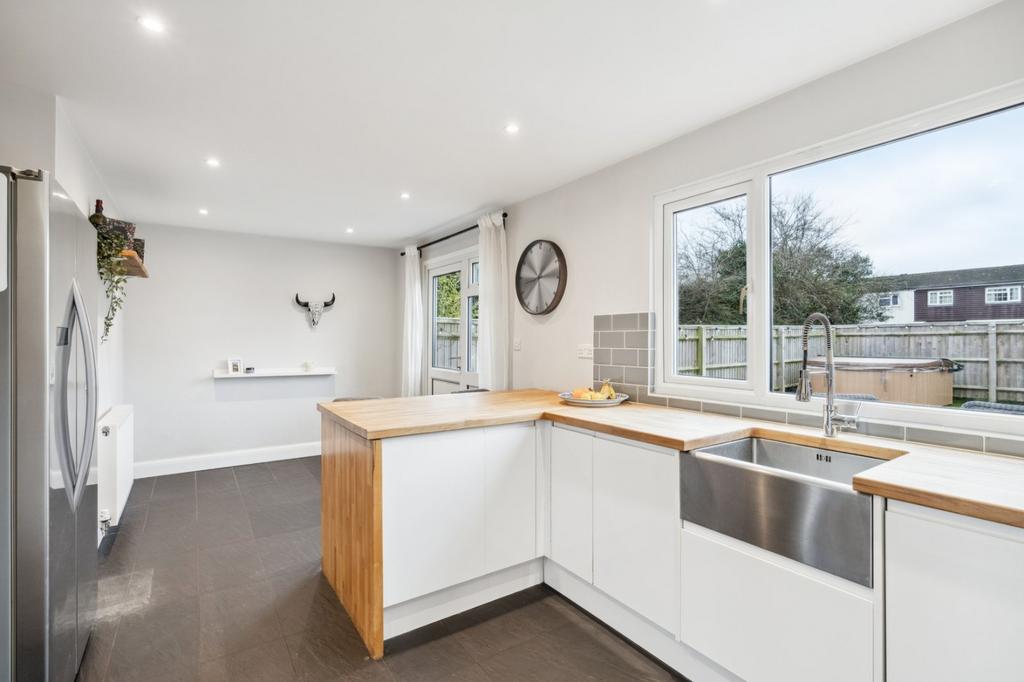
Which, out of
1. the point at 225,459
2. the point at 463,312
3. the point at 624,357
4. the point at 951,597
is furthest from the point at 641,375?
the point at 225,459

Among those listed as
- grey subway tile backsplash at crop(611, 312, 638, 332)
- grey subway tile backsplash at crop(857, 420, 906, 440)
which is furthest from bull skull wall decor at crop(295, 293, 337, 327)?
grey subway tile backsplash at crop(857, 420, 906, 440)

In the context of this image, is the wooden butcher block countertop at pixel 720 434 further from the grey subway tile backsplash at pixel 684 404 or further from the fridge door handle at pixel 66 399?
the fridge door handle at pixel 66 399

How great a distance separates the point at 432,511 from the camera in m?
2.11

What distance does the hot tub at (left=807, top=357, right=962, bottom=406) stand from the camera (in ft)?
5.92

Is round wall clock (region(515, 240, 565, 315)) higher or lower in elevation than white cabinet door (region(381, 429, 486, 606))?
higher

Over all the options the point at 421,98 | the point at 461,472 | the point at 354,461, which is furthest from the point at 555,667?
the point at 421,98

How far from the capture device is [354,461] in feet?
7.00

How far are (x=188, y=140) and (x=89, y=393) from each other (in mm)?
1562

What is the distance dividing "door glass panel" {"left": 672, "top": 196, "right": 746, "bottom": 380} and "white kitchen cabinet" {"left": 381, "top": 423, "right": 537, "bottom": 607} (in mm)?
1005

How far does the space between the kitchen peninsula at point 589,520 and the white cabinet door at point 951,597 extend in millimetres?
20

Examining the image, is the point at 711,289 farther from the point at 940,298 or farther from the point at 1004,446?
the point at 1004,446

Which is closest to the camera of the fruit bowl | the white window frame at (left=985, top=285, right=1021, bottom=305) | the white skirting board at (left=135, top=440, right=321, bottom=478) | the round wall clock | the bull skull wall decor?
the white window frame at (left=985, top=285, right=1021, bottom=305)

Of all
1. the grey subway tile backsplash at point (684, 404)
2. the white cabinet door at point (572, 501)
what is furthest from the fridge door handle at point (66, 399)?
the grey subway tile backsplash at point (684, 404)

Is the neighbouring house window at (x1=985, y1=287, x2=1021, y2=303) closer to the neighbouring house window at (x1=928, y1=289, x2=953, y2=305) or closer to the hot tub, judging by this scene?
the neighbouring house window at (x1=928, y1=289, x2=953, y2=305)
